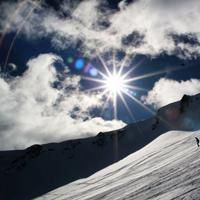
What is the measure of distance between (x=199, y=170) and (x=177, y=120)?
128m

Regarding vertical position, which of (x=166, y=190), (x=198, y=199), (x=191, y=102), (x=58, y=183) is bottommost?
(x=198, y=199)

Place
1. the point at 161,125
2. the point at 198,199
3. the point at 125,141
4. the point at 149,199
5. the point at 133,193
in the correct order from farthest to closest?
the point at 125,141, the point at 161,125, the point at 133,193, the point at 149,199, the point at 198,199

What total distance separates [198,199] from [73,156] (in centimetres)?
17665

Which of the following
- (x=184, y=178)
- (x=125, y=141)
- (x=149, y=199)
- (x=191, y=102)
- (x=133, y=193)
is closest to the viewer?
(x=149, y=199)

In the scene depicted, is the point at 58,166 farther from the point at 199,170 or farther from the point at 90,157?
the point at 199,170

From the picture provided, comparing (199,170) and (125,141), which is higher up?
(125,141)

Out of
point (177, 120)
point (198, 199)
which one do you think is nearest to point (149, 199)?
point (198, 199)

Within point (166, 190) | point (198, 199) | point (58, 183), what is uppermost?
point (58, 183)

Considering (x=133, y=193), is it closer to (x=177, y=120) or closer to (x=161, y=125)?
(x=177, y=120)

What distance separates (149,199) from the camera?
23.6 meters

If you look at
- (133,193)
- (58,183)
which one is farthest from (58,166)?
(133,193)

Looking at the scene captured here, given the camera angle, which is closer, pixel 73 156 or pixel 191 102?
pixel 191 102

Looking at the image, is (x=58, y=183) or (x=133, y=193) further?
(x=58, y=183)

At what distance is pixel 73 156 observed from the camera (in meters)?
192
